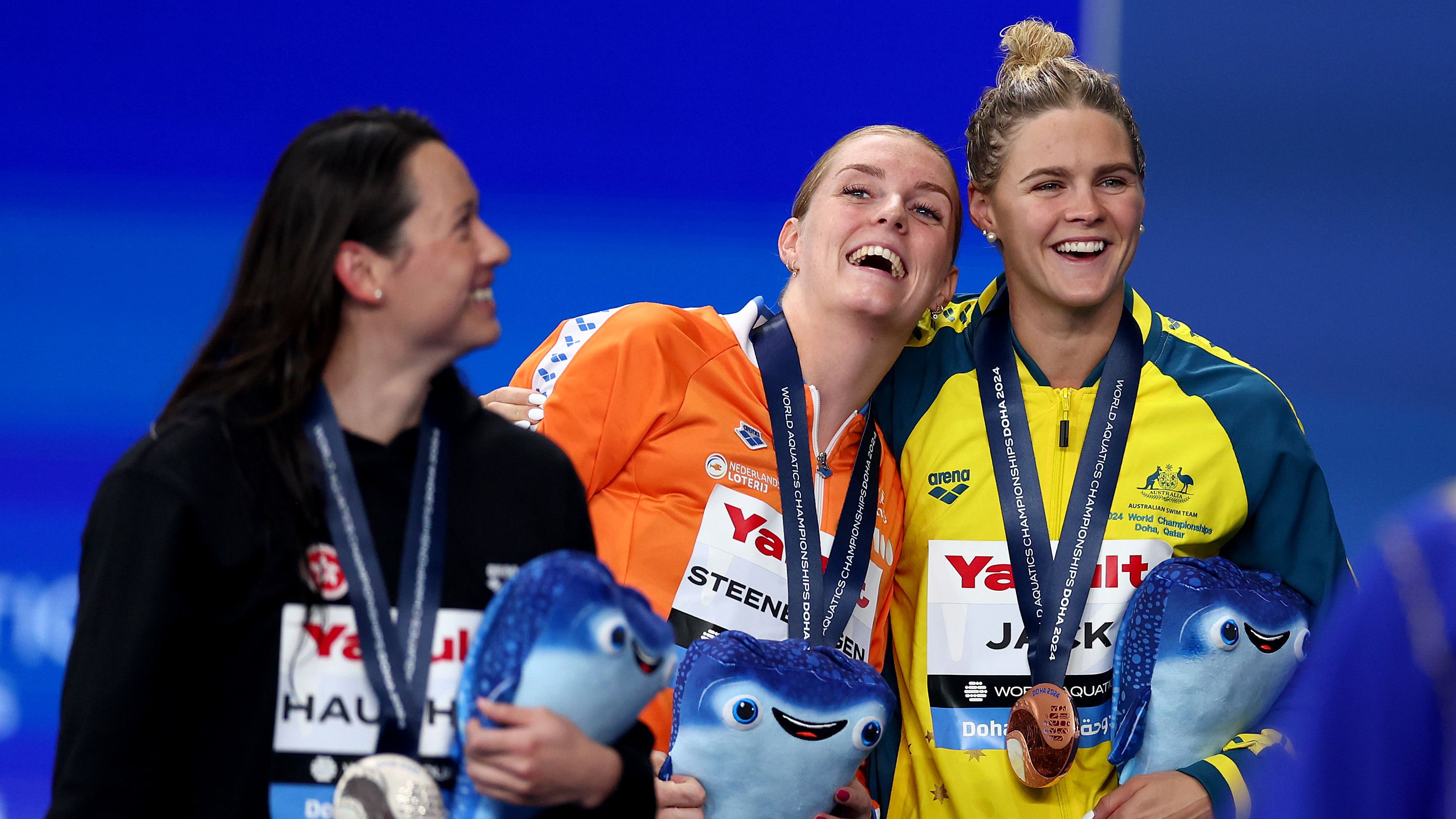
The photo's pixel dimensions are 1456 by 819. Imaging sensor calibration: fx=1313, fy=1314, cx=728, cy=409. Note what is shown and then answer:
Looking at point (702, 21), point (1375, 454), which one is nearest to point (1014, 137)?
point (702, 21)

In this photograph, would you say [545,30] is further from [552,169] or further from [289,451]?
[289,451]

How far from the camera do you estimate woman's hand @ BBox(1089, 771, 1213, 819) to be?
73.3 inches

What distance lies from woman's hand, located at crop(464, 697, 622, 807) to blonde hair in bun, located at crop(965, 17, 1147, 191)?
1.39m

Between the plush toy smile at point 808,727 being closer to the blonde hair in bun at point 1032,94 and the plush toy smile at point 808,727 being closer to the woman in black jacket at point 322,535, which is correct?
the woman in black jacket at point 322,535

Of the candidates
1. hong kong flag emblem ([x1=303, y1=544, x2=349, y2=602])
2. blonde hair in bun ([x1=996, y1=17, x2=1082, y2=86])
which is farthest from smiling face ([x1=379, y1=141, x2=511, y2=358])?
blonde hair in bun ([x1=996, y1=17, x2=1082, y2=86])

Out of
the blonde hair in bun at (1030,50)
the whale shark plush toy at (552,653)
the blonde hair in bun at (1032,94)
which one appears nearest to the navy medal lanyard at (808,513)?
the blonde hair in bun at (1032,94)

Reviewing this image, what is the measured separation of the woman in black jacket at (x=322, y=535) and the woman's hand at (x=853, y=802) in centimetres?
58

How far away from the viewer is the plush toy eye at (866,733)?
173cm

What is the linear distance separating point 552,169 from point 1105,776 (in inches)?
100

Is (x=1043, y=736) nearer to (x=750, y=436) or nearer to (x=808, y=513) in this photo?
(x=808, y=513)

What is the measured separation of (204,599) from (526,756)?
332 millimetres

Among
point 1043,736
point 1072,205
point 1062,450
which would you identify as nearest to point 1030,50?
point 1072,205

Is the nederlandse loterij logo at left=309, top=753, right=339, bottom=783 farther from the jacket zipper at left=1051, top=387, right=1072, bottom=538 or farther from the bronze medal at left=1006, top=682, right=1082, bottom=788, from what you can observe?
the jacket zipper at left=1051, top=387, right=1072, bottom=538

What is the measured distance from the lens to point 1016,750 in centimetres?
193
